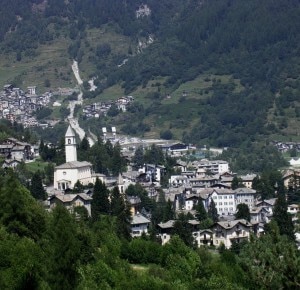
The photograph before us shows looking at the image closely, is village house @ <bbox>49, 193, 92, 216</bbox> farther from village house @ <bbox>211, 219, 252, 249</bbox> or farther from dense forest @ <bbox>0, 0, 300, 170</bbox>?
dense forest @ <bbox>0, 0, 300, 170</bbox>

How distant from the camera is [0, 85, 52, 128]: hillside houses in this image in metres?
159

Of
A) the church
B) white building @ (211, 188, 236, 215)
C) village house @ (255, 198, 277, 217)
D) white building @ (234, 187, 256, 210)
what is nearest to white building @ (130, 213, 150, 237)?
the church

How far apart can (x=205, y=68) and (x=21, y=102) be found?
32376 mm

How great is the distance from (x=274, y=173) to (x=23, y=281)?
183ft

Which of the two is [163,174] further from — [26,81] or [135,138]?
[26,81]

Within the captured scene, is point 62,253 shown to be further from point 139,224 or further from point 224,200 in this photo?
point 224,200

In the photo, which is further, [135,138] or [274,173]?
[135,138]

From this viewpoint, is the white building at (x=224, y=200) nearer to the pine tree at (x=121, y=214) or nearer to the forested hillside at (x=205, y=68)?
the pine tree at (x=121, y=214)

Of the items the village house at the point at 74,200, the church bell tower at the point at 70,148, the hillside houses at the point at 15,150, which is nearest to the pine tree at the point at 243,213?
the village house at the point at 74,200

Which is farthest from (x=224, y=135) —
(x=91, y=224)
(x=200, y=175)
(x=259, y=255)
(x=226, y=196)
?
(x=259, y=255)

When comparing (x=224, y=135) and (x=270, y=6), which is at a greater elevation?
(x=270, y=6)

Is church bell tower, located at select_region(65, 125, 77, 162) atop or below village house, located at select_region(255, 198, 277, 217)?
atop

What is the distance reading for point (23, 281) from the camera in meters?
30.9

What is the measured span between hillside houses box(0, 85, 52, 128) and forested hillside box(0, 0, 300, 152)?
666 cm
